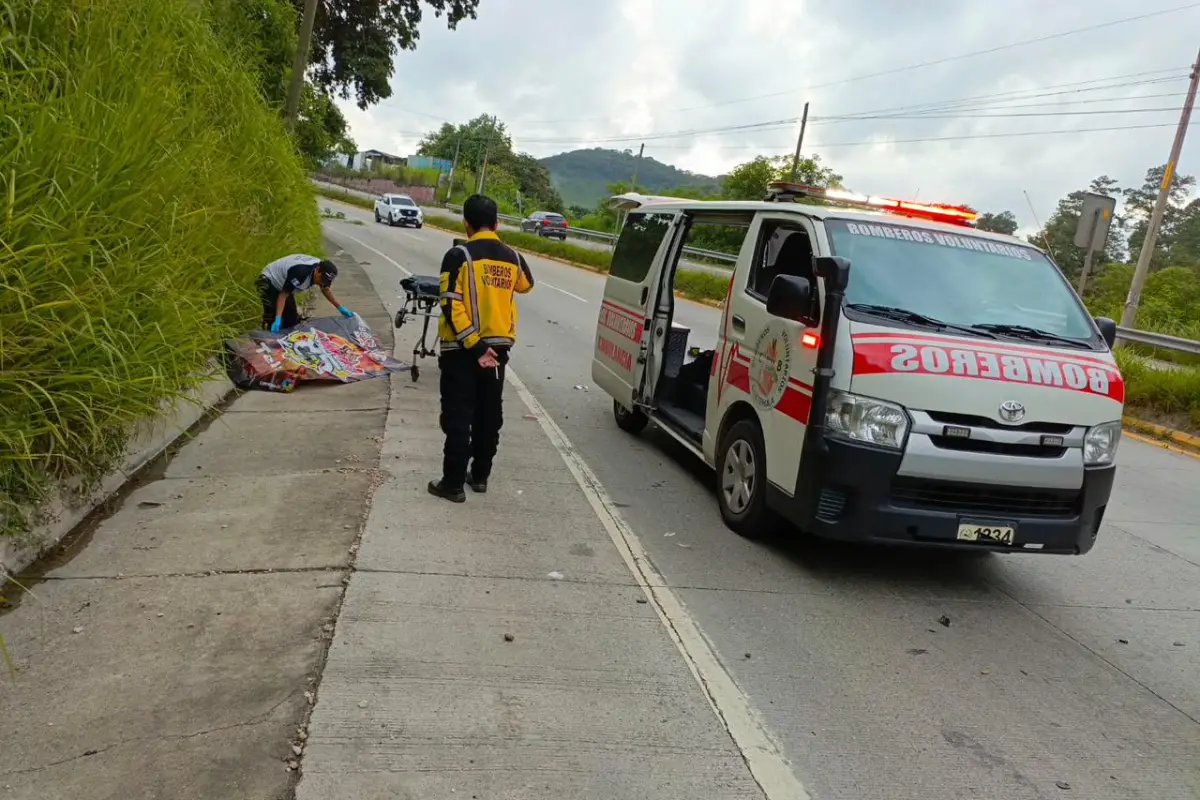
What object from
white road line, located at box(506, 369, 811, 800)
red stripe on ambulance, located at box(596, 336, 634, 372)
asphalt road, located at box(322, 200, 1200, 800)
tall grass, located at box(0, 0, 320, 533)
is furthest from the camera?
red stripe on ambulance, located at box(596, 336, 634, 372)

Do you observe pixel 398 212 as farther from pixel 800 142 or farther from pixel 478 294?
pixel 478 294

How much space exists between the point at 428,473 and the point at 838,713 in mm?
3482

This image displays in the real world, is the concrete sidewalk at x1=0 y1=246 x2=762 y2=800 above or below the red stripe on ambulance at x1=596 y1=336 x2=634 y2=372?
below

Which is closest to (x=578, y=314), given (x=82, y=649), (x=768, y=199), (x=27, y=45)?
(x=768, y=199)

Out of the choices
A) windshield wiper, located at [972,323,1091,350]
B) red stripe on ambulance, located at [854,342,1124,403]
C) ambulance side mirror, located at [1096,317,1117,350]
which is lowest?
red stripe on ambulance, located at [854,342,1124,403]

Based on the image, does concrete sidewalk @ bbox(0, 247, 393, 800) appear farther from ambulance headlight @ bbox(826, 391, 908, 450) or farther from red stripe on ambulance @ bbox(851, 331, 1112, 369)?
red stripe on ambulance @ bbox(851, 331, 1112, 369)

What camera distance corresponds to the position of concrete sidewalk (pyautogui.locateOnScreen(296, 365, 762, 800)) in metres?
3.04

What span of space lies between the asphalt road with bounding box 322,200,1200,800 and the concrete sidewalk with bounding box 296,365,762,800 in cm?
36

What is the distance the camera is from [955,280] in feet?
17.8

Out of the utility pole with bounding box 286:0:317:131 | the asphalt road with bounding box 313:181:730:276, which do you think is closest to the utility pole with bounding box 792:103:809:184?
the asphalt road with bounding box 313:181:730:276

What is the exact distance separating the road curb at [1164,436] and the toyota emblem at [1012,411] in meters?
7.79

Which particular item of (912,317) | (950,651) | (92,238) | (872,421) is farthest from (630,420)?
(92,238)

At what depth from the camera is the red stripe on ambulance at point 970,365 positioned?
4.66 meters

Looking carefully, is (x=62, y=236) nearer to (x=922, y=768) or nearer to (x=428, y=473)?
(x=428, y=473)
